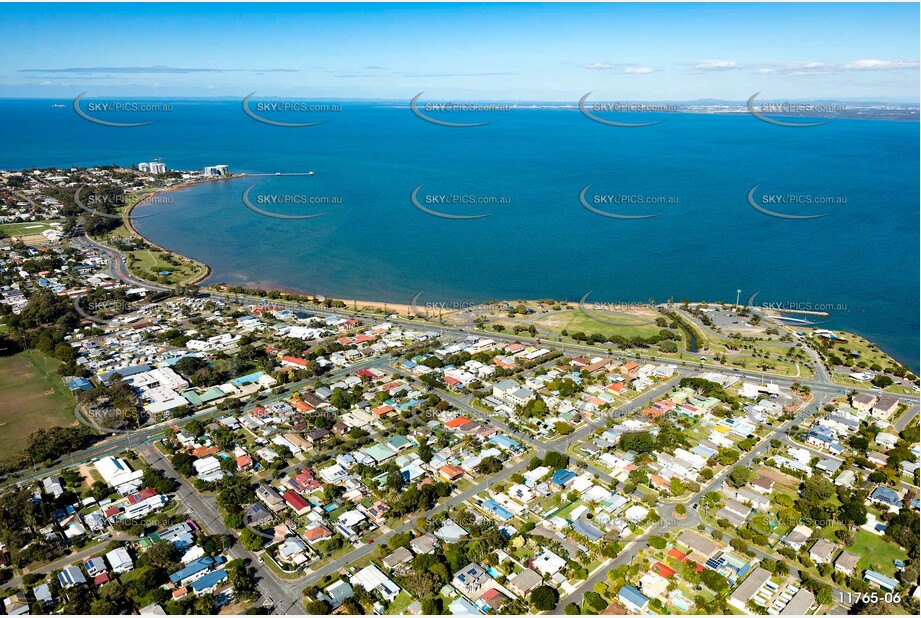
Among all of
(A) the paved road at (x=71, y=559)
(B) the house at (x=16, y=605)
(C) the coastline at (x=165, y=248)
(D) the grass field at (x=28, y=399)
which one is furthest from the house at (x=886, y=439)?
(C) the coastline at (x=165, y=248)

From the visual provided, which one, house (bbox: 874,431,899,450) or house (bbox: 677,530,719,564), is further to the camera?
house (bbox: 874,431,899,450)

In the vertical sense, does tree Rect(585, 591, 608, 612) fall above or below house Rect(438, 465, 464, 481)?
below

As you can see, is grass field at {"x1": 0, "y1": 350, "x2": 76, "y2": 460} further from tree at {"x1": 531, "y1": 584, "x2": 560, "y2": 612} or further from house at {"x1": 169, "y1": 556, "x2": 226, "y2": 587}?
tree at {"x1": 531, "y1": 584, "x2": 560, "y2": 612}

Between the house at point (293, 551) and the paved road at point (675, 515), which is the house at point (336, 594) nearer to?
the house at point (293, 551)

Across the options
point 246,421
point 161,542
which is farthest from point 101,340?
point 161,542

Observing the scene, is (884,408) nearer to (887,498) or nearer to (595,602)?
(887,498)

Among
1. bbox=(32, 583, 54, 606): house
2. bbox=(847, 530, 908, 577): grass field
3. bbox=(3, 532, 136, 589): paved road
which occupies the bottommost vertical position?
bbox=(3, 532, 136, 589): paved road

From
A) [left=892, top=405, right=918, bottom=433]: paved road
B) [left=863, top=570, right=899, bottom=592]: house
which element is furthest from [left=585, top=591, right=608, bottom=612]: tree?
[left=892, top=405, right=918, bottom=433]: paved road
